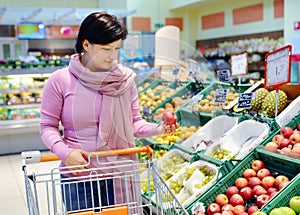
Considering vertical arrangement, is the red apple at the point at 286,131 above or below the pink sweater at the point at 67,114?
below

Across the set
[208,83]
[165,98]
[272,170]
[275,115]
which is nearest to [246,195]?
[272,170]

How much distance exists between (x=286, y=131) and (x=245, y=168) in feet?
1.16

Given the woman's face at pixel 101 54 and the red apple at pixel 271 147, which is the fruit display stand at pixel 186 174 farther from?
the woman's face at pixel 101 54

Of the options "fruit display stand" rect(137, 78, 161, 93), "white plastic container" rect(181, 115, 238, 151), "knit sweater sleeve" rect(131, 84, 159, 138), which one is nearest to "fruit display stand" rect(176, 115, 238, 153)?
"white plastic container" rect(181, 115, 238, 151)

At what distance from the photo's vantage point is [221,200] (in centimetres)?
235

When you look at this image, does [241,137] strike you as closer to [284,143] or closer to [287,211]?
[284,143]

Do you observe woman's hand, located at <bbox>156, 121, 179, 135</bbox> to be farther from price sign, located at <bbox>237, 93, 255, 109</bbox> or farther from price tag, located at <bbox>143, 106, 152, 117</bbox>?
price tag, located at <bbox>143, 106, 152, 117</bbox>

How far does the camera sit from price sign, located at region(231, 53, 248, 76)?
3.61 meters

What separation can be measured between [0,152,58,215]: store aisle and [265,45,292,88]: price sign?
248 cm

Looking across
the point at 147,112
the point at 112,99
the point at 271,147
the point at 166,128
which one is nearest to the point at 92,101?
the point at 112,99

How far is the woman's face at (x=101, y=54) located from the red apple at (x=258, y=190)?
1.16 meters

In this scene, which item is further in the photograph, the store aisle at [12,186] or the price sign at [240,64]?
the store aisle at [12,186]

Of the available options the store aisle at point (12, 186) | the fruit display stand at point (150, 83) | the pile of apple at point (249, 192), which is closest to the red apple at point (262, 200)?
the pile of apple at point (249, 192)

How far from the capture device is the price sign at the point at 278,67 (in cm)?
271
